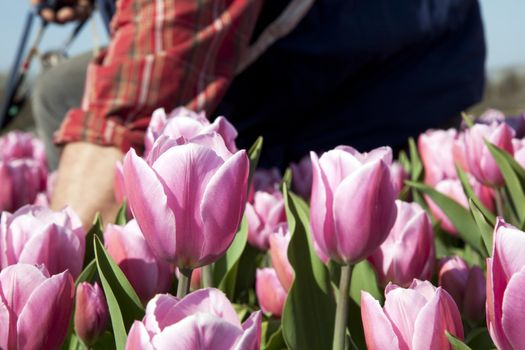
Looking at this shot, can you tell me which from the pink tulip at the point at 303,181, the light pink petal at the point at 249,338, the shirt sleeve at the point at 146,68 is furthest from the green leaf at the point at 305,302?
the pink tulip at the point at 303,181

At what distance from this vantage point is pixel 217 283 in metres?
0.95

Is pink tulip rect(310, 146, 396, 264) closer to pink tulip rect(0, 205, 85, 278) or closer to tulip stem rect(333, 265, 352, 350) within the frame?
tulip stem rect(333, 265, 352, 350)

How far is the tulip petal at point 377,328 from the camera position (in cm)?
58

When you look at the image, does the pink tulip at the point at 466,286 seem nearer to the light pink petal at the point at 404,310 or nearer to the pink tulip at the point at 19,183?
the light pink petal at the point at 404,310

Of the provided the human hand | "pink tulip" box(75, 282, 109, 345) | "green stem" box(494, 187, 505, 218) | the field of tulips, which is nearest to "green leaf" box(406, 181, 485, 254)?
"green stem" box(494, 187, 505, 218)

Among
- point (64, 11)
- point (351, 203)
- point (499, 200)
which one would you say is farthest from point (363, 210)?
point (64, 11)

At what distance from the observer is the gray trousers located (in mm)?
2439

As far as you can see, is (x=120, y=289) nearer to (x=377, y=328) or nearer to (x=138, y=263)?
(x=138, y=263)

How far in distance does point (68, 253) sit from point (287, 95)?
135 cm

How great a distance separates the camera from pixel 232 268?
3.07ft

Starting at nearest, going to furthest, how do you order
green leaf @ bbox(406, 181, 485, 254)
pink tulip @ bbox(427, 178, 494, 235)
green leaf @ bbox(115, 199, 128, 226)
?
1. green leaf @ bbox(115, 199, 128, 226)
2. green leaf @ bbox(406, 181, 485, 254)
3. pink tulip @ bbox(427, 178, 494, 235)

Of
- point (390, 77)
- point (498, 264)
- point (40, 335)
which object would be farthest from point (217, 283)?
point (390, 77)

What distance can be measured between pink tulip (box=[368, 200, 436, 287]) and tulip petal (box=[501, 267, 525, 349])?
285 millimetres

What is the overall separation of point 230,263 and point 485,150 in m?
0.40
